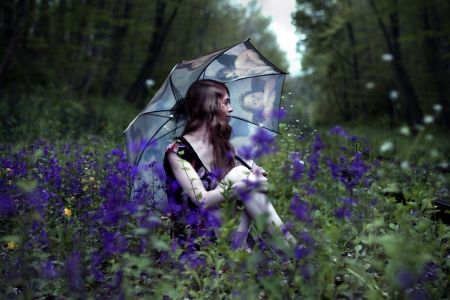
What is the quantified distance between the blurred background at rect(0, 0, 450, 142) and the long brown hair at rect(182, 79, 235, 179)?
133cm

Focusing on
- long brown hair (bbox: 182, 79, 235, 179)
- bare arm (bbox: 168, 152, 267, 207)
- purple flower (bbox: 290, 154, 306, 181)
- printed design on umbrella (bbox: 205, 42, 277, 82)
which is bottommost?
bare arm (bbox: 168, 152, 267, 207)

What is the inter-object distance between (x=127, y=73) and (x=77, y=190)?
17641 mm

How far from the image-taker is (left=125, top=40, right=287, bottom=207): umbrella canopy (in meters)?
3.46

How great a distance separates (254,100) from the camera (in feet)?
13.6

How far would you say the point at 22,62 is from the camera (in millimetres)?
13414

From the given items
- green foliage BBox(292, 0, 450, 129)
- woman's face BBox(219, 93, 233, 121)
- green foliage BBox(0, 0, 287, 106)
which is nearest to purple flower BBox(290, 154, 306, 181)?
woman's face BBox(219, 93, 233, 121)

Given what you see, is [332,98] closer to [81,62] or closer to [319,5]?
[319,5]

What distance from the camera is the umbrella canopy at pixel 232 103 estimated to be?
346cm

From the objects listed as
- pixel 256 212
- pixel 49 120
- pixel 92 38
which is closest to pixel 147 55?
pixel 92 38

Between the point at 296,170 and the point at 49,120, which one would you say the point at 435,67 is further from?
the point at 296,170

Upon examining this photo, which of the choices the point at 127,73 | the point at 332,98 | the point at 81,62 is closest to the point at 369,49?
the point at 332,98

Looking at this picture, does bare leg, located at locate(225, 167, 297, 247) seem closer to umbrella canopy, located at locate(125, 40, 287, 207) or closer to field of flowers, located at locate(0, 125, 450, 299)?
field of flowers, located at locate(0, 125, 450, 299)

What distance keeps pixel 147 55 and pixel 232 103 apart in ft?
48.0

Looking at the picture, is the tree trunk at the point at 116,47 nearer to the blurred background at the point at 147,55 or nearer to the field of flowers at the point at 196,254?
the blurred background at the point at 147,55
